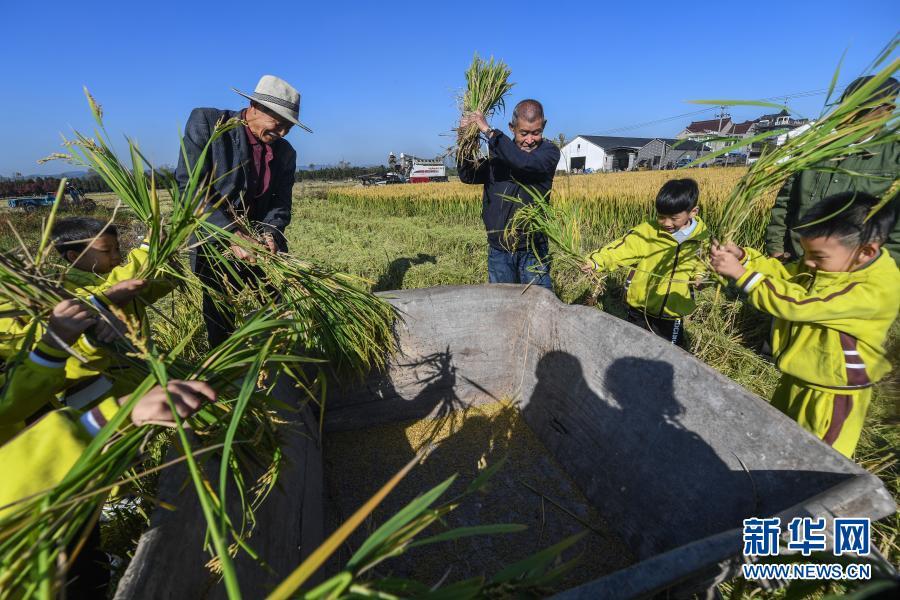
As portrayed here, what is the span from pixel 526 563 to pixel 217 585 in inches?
32.6

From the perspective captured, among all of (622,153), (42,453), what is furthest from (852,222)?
(622,153)

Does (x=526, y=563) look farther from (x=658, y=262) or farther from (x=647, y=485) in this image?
(x=658, y=262)

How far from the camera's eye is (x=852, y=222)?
Result: 56.3 inches

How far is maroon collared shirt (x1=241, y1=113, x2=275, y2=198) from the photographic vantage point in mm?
2418

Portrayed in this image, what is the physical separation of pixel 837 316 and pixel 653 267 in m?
0.99

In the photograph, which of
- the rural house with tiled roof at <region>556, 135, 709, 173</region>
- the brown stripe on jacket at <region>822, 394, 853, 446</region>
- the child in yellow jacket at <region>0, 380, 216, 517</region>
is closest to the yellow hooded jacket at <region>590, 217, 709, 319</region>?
the brown stripe on jacket at <region>822, 394, 853, 446</region>

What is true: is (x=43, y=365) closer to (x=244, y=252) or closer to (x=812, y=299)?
(x=244, y=252)

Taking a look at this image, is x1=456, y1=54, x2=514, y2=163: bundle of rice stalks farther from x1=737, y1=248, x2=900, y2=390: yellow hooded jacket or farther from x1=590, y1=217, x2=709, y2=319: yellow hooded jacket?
x1=737, y1=248, x2=900, y2=390: yellow hooded jacket

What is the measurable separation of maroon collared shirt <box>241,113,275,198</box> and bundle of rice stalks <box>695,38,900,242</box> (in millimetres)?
2281

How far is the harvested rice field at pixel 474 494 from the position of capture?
173cm

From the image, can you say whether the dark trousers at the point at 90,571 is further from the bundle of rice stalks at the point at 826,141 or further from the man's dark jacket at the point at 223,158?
the bundle of rice stalks at the point at 826,141

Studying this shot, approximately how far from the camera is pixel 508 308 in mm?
2549

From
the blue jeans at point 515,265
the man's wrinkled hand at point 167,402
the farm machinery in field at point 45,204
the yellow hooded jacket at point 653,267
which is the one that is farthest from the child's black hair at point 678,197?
the farm machinery in field at point 45,204

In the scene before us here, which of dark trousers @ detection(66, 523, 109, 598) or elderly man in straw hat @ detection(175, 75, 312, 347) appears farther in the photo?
elderly man in straw hat @ detection(175, 75, 312, 347)
